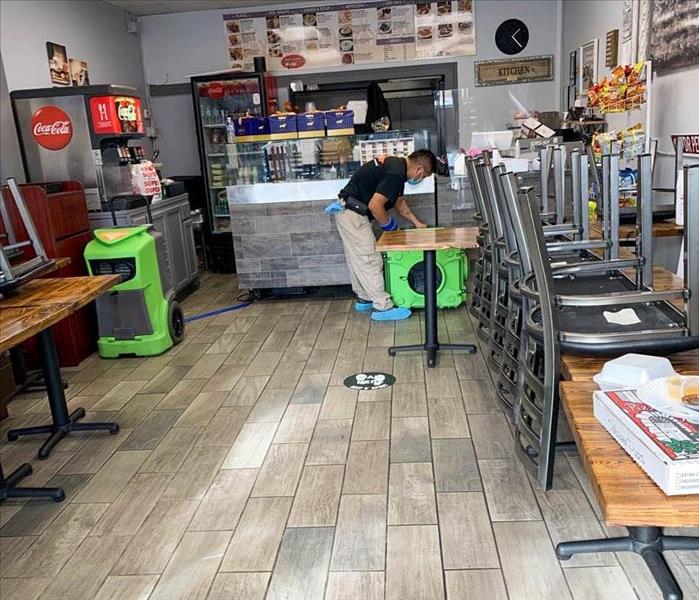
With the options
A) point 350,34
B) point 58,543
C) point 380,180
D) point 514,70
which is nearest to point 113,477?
point 58,543

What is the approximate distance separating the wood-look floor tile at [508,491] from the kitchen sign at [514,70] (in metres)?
5.76

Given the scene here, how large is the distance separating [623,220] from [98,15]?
19.5ft

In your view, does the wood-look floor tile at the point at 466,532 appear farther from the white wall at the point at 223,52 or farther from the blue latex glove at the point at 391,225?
the white wall at the point at 223,52

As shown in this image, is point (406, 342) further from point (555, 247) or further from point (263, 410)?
point (555, 247)

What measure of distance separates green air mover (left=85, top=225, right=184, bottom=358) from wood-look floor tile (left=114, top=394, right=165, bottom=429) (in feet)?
2.63

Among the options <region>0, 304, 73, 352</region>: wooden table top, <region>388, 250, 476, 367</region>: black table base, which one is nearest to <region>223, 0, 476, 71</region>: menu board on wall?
<region>388, 250, 476, 367</region>: black table base

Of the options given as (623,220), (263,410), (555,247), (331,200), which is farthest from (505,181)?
(331,200)

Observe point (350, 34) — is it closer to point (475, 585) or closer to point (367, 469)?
Answer: point (367, 469)

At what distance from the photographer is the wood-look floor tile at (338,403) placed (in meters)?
3.42

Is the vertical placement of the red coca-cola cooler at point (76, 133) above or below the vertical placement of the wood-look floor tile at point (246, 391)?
above

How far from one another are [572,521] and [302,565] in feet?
3.27

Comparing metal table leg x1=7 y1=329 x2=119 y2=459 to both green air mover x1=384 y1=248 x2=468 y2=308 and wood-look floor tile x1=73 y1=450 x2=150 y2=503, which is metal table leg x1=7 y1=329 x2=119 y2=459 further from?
green air mover x1=384 y1=248 x2=468 y2=308

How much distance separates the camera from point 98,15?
686 cm

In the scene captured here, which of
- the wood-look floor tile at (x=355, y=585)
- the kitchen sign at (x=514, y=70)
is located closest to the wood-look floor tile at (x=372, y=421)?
the wood-look floor tile at (x=355, y=585)
